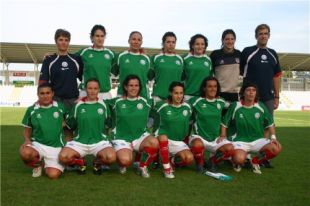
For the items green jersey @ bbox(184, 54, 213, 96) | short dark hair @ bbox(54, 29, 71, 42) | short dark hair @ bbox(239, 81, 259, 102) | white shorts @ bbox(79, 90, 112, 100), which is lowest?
white shorts @ bbox(79, 90, 112, 100)

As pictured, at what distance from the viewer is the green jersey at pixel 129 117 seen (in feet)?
15.0

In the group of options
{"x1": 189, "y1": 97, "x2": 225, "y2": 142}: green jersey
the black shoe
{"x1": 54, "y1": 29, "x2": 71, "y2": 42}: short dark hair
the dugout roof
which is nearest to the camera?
{"x1": 54, "y1": 29, "x2": 71, "y2": 42}: short dark hair

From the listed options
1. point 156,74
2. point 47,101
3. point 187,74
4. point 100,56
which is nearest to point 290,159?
point 187,74

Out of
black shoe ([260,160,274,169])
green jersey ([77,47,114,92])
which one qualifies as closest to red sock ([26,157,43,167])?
green jersey ([77,47,114,92])

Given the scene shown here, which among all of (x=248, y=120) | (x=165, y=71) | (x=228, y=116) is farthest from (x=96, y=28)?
(x=248, y=120)

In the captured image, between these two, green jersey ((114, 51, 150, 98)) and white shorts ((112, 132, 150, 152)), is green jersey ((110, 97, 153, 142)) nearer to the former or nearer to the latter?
white shorts ((112, 132, 150, 152))

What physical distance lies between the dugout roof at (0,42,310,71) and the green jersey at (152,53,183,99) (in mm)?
22122

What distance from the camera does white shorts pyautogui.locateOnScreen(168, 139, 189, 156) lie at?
4593mm

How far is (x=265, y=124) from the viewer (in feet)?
16.1

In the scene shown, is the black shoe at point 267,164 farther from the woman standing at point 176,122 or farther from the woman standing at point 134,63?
the woman standing at point 134,63

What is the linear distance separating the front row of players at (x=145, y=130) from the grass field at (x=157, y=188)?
7.7 inches

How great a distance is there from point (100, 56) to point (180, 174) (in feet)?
6.21

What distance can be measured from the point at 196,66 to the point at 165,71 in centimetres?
44

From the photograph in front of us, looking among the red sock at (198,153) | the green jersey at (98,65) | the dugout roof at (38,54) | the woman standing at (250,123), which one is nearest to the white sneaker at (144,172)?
the red sock at (198,153)
